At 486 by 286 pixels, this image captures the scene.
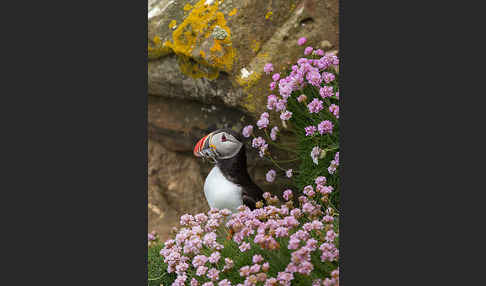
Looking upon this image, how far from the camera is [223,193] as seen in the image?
399 cm

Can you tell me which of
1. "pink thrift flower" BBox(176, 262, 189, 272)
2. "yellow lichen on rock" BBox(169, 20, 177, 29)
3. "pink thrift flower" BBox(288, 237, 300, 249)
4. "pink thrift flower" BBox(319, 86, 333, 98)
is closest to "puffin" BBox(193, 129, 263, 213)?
"pink thrift flower" BBox(176, 262, 189, 272)

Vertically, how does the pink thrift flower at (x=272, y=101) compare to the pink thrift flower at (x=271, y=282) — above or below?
above

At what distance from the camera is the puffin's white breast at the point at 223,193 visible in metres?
3.97

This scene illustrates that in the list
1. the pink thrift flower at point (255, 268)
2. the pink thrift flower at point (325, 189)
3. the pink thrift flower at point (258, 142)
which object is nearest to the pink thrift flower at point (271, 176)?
the pink thrift flower at point (258, 142)

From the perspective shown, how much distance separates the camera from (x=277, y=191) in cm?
429

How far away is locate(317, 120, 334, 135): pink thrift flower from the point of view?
3795 millimetres

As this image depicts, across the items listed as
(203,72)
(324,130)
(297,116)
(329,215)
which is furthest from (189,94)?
(329,215)

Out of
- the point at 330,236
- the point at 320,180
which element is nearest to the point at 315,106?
the point at 320,180

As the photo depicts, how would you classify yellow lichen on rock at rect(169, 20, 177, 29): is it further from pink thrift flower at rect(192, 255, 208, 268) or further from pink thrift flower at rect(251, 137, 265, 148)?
pink thrift flower at rect(192, 255, 208, 268)

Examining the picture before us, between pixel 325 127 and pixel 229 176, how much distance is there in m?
0.80

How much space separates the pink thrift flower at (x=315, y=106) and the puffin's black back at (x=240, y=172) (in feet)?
1.91

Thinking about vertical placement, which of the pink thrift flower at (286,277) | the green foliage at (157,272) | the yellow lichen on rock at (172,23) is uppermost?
the yellow lichen on rock at (172,23)

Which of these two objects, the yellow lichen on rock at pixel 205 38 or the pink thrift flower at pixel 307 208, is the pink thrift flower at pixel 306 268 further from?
the yellow lichen on rock at pixel 205 38

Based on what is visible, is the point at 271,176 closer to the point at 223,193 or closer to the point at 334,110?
the point at 223,193
